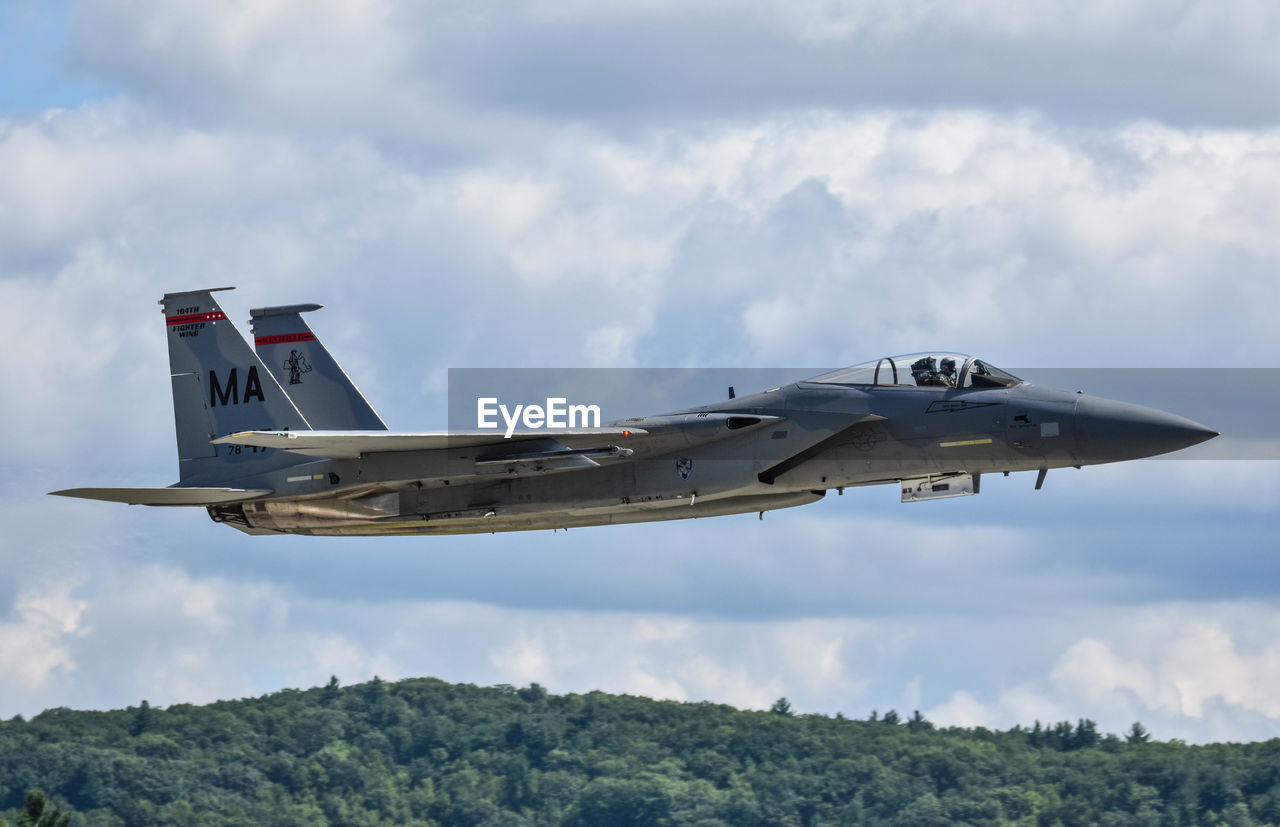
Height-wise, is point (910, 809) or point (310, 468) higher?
point (310, 468)

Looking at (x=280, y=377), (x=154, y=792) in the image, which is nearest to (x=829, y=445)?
(x=280, y=377)

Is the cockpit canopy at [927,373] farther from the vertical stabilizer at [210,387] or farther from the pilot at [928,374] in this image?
the vertical stabilizer at [210,387]

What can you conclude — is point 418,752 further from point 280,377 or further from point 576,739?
point 280,377

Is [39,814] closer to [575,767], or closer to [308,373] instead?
[308,373]

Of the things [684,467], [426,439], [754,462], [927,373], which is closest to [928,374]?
[927,373]

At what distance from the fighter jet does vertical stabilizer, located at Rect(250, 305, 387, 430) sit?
2183 millimetres

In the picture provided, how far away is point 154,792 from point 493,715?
81.4 ft

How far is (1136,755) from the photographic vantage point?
117 metres

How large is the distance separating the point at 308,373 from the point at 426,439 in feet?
19.0

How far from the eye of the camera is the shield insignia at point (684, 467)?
1088 inches

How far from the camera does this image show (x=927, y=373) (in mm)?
26812

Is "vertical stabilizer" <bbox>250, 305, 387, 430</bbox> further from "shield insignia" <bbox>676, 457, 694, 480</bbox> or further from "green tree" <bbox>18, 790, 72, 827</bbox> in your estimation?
"green tree" <bbox>18, 790, 72, 827</bbox>

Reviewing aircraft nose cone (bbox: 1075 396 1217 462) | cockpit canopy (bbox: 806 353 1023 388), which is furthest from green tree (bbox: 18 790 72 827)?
aircraft nose cone (bbox: 1075 396 1217 462)

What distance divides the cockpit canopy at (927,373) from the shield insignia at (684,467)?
7.40 ft
